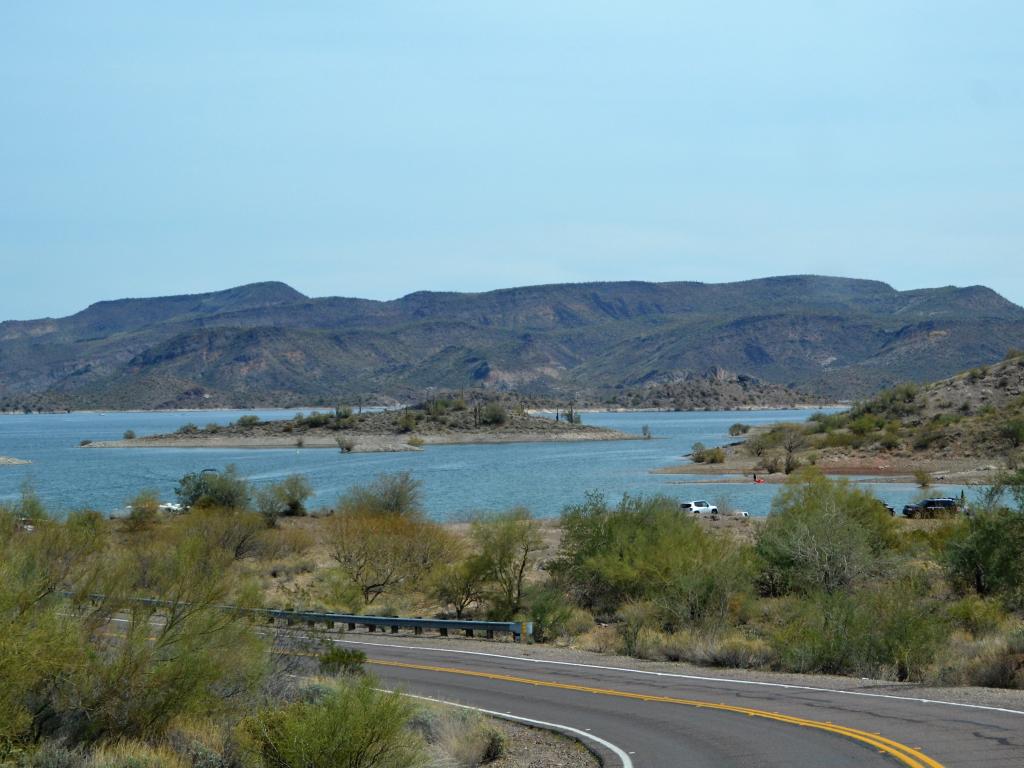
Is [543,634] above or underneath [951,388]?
underneath

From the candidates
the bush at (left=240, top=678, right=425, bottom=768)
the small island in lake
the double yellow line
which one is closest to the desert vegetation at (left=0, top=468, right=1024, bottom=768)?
the bush at (left=240, top=678, right=425, bottom=768)

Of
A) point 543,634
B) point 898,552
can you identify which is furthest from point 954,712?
point 898,552

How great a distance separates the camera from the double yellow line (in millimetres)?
12383

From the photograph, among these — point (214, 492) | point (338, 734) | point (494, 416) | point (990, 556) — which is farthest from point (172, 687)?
point (494, 416)

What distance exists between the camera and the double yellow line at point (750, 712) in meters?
12.4

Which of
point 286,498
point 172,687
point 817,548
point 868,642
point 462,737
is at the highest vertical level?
point 172,687

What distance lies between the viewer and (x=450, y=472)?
99.9 m

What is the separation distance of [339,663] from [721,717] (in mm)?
5791

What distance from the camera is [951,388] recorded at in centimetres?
10238

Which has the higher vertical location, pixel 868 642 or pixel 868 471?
pixel 868 642

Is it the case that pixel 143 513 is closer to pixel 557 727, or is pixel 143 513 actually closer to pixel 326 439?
pixel 557 727

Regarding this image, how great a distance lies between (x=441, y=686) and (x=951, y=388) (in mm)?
92467

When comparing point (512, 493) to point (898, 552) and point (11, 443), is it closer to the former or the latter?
point (898, 552)

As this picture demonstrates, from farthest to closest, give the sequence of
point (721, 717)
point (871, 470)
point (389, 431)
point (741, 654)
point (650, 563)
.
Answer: point (389, 431)
point (871, 470)
point (650, 563)
point (741, 654)
point (721, 717)
